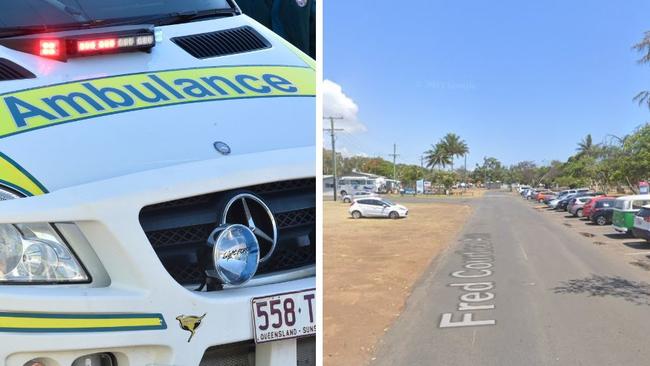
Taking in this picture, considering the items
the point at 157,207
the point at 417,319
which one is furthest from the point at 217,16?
the point at 417,319

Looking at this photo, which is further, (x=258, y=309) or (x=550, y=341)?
(x=550, y=341)

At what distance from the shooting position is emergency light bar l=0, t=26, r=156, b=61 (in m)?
1.92

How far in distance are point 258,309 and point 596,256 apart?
128 cm

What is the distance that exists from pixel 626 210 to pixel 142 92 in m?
1.81

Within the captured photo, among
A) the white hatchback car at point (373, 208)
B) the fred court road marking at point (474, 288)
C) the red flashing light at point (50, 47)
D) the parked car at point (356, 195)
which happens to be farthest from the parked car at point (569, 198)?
the red flashing light at point (50, 47)

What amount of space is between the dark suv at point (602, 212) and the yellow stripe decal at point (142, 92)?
1216 mm

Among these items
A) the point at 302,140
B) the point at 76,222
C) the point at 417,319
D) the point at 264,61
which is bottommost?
the point at 417,319

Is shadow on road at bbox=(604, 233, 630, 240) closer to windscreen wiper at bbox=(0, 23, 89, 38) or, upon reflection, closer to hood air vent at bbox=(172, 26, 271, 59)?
hood air vent at bbox=(172, 26, 271, 59)

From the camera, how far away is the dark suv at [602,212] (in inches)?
86.3

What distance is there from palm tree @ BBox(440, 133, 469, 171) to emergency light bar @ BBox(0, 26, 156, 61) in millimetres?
1094

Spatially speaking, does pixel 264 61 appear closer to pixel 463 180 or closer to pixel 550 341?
pixel 463 180

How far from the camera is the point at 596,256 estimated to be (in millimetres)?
2049

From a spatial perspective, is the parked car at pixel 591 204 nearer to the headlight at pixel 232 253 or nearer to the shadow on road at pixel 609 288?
the shadow on road at pixel 609 288

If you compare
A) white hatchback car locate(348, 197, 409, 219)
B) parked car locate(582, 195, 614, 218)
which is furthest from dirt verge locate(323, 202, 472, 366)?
parked car locate(582, 195, 614, 218)
